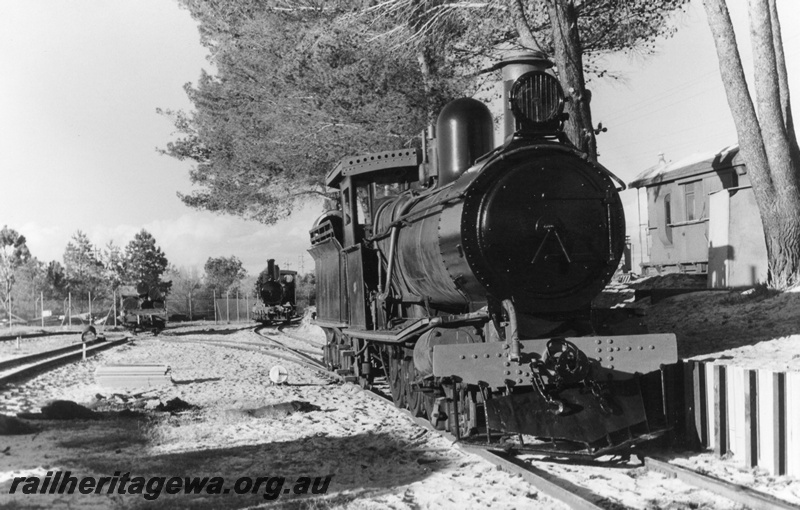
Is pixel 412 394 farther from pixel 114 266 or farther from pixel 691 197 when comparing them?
pixel 114 266

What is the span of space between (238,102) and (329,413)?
43.7 ft

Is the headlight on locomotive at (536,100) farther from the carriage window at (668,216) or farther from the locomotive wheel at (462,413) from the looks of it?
the carriage window at (668,216)

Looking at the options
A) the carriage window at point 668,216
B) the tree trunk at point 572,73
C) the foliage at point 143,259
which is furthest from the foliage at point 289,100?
the foliage at point 143,259

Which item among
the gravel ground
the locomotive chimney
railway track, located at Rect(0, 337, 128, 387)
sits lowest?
railway track, located at Rect(0, 337, 128, 387)

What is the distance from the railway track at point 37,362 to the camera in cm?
1254

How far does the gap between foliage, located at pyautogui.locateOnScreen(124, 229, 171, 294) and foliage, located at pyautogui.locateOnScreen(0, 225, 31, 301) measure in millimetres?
18078

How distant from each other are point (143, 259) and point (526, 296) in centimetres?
6073

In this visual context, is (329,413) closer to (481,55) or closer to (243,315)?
(481,55)

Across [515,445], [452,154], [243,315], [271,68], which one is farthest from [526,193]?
[243,315]

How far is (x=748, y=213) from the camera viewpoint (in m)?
11.5

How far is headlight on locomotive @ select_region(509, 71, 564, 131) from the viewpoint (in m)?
6.49

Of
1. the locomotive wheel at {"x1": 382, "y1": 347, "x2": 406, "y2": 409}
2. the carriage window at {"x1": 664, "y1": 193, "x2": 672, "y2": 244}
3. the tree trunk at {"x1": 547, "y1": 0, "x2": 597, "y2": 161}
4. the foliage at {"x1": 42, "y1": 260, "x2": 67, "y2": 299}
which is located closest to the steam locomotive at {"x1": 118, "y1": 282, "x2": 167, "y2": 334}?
the foliage at {"x1": 42, "y1": 260, "x2": 67, "y2": 299}

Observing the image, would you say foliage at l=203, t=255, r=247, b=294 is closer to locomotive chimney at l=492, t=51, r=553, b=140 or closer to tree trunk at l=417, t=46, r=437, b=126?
tree trunk at l=417, t=46, r=437, b=126

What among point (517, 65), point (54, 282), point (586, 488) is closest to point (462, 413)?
point (586, 488)
